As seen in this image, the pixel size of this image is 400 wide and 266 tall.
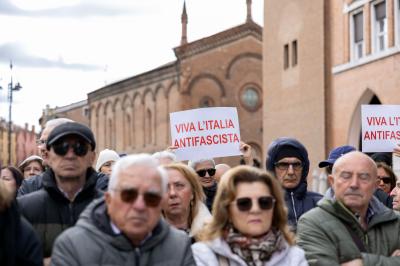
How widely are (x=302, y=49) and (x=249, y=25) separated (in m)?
22.7

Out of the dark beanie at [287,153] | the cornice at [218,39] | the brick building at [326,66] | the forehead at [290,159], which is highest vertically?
the cornice at [218,39]

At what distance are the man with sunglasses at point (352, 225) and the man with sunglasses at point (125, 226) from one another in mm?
1448

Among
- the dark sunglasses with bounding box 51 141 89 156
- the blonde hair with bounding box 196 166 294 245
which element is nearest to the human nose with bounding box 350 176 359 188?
the blonde hair with bounding box 196 166 294 245

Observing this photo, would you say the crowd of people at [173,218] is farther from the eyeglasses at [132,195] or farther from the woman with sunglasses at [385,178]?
the woman with sunglasses at [385,178]

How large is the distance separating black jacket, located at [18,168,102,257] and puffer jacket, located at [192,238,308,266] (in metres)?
1.01

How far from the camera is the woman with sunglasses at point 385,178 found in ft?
31.8

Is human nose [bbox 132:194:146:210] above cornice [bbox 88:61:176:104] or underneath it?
underneath

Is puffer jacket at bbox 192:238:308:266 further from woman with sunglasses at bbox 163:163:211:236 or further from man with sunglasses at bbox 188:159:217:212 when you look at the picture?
man with sunglasses at bbox 188:159:217:212

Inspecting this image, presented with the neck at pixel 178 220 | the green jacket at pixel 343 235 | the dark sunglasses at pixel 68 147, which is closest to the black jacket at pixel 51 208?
the dark sunglasses at pixel 68 147

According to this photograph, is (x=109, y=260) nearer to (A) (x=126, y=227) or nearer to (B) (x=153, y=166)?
(A) (x=126, y=227)

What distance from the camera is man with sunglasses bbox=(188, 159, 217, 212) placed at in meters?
8.97

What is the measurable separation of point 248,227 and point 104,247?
3.13 ft

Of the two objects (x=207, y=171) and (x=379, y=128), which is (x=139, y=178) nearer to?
(x=207, y=171)

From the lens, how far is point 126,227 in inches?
191
